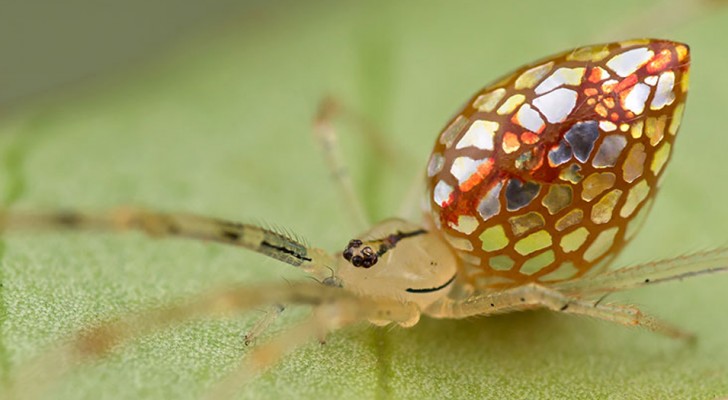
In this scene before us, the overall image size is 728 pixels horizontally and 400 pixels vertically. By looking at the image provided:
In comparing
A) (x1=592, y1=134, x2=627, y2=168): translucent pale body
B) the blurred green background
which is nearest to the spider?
(x1=592, y1=134, x2=627, y2=168): translucent pale body

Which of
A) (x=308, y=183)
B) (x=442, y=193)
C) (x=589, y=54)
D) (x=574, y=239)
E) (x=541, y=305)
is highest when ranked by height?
(x=308, y=183)

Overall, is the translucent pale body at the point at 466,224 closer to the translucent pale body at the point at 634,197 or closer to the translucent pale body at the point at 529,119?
the translucent pale body at the point at 529,119

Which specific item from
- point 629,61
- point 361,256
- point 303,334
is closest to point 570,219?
point 629,61


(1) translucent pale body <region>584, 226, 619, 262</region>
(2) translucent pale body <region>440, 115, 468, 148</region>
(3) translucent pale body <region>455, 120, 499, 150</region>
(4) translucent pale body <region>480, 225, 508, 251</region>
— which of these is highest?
(2) translucent pale body <region>440, 115, 468, 148</region>

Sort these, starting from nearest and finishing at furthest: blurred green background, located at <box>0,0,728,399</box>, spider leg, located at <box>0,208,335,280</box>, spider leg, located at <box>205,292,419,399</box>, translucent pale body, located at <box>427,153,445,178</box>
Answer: spider leg, located at <box>0,208,335,280</box> < spider leg, located at <box>205,292,419,399</box> < blurred green background, located at <box>0,0,728,399</box> < translucent pale body, located at <box>427,153,445,178</box>

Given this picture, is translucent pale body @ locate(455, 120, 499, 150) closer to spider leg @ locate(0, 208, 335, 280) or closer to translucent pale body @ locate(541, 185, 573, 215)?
translucent pale body @ locate(541, 185, 573, 215)

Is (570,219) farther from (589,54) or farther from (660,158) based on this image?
(589,54)

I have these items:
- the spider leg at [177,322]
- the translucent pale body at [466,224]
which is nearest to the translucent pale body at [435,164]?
the translucent pale body at [466,224]
